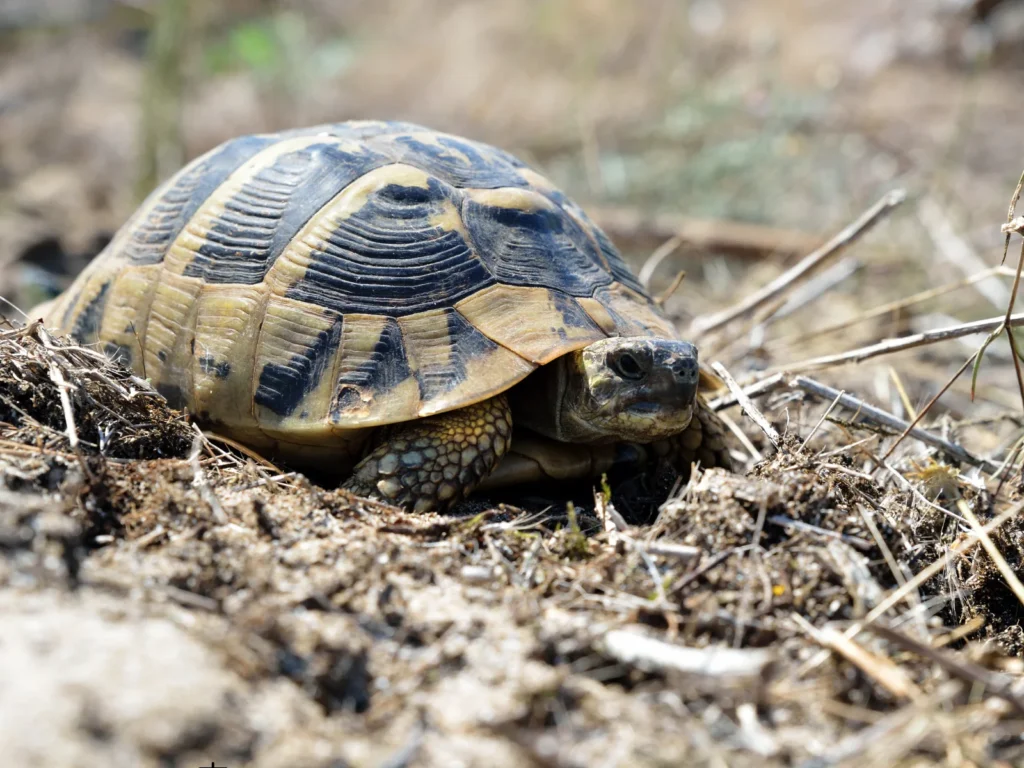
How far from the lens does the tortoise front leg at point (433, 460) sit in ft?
8.34

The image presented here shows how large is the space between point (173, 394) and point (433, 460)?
98 cm

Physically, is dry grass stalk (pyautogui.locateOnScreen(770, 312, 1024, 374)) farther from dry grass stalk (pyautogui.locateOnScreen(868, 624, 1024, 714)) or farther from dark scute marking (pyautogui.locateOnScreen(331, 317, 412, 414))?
→ dark scute marking (pyautogui.locateOnScreen(331, 317, 412, 414))

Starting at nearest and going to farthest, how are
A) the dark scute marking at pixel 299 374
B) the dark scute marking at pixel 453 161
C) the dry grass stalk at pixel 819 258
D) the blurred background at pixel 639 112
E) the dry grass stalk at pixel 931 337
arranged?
the dry grass stalk at pixel 931 337 < the dark scute marking at pixel 299 374 < the dark scute marking at pixel 453 161 < the dry grass stalk at pixel 819 258 < the blurred background at pixel 639 112

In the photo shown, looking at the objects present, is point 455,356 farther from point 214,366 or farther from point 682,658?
point 682,658

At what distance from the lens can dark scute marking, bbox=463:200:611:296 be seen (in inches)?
110

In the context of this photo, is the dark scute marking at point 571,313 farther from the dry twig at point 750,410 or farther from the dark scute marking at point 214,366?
the dark scute marking at point 214,366


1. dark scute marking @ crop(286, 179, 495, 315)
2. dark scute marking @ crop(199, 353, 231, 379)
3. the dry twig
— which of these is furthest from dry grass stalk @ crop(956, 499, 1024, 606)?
dark scute marking @ crop(199, 353, 231, 379)

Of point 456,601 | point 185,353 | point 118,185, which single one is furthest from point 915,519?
point 118,185

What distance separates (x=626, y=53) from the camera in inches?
489

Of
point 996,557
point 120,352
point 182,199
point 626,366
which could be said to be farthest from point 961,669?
point 182,199

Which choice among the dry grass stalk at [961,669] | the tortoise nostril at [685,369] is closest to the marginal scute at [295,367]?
the tortoise nostril at [685,369]

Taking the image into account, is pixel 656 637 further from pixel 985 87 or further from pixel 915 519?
pixel 985 87

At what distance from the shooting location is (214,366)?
9.17 ft

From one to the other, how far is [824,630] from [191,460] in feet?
5.18
